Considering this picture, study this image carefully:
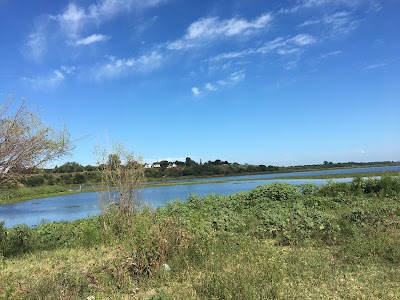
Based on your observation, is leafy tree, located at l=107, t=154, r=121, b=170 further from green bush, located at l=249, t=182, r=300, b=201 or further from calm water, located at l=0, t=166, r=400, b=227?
green bush, located at l=249, t=182, r=300, b=201

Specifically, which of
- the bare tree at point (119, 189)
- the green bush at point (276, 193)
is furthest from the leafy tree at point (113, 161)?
the green bush at point (276, 193)

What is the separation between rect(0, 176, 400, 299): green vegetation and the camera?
5219 millimetres

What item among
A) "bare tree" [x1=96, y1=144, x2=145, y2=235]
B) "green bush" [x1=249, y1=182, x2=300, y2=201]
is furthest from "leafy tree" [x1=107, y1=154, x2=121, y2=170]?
"green bush" [x1=249, y1=182, x2=300, y2=201]

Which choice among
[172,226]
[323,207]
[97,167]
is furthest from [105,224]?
[323,207]

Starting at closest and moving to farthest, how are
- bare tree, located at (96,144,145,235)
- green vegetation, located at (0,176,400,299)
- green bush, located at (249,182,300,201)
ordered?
green vegetation, located at (0,176,400,299)
bare tree, located at (96,144,145,235)
green bush, located at (249,182,300,201)

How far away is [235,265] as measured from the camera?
6.06 metres

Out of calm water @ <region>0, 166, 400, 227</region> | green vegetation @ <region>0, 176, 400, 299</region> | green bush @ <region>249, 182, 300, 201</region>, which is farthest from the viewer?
calm water @ <region>0, 166, 400, 227</region>

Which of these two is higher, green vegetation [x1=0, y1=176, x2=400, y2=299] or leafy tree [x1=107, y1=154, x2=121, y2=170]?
leafy tree [x1=107, y1=154, x2=121, y2=170]

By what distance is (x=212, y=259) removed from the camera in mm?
6465

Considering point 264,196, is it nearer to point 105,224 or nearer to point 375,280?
point 105,224

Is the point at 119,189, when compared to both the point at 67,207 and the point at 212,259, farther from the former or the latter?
the point at 67,207

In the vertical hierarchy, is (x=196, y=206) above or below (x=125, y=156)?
below

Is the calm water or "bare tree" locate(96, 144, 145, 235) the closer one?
"bare tree" locate(96, 144, 145, 235)

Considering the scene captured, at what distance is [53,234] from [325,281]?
27.0 feet
